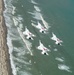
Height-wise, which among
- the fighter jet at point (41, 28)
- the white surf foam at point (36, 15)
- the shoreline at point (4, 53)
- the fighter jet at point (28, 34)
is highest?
the white surf foam at point (36, 15)

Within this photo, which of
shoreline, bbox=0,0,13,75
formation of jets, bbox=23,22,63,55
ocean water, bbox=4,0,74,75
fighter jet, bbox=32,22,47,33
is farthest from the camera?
fighter jet, bbox=32,22,47,33

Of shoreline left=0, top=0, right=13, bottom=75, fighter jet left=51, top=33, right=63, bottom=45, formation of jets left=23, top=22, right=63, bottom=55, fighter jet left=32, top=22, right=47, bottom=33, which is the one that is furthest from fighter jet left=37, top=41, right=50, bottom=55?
shoreline left=0, top=0, right=13, bottom=75

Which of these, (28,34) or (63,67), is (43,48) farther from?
(63,67)

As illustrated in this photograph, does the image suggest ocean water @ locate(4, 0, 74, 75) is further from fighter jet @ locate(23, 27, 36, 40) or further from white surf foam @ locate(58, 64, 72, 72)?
fighter jet @ locate(23, 27, 36, 40)

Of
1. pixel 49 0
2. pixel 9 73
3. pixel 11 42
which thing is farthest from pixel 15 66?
pixel 49 0

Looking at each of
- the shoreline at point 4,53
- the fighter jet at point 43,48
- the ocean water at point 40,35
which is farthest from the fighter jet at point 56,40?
the shoreline at point 4,53

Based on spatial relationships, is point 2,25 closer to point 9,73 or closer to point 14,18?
point 14,18

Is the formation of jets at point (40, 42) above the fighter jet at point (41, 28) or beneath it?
beneath

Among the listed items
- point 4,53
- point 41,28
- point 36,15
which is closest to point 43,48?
point 41,28

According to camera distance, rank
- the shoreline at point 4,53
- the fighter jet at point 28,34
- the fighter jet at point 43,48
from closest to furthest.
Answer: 1. the shoreline at point 4,53
2. the fighter jet at point 43,48
3. the fighter jet at point 28,34

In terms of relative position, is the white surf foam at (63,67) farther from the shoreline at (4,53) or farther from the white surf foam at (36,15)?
the white surf foam at (36,15)

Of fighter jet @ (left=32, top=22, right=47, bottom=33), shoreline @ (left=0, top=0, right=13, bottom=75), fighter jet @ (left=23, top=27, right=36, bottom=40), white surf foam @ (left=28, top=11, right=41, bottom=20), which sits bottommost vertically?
shoreline @ (left=0, top=0, right=13, bottom=75)
